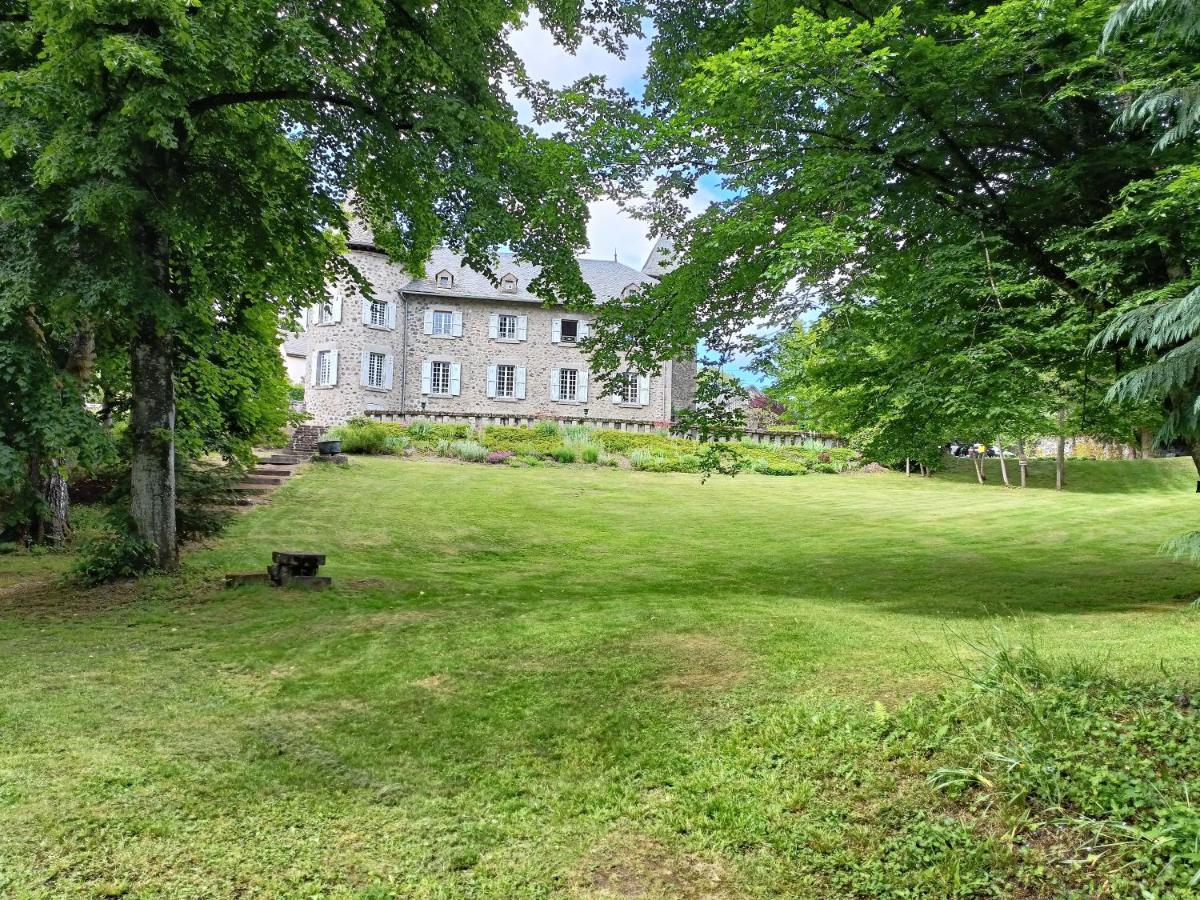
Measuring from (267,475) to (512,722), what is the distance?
14.5 metres

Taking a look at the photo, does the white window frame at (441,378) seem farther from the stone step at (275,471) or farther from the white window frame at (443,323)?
the stone step at (275,471)

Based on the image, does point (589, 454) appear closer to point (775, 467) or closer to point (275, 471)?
point (775, 467)

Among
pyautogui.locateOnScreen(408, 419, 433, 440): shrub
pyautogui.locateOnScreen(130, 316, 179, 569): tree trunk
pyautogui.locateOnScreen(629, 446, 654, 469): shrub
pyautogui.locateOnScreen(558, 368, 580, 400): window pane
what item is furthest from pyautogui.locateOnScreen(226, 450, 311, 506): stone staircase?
pyautogui.locateOnScreen(558, 368, 580, 400): window pane

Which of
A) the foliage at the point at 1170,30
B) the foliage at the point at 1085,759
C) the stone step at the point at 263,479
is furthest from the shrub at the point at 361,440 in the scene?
the foliage at the point at 1170,30

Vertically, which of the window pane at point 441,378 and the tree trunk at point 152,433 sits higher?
the window pane at point 441,378

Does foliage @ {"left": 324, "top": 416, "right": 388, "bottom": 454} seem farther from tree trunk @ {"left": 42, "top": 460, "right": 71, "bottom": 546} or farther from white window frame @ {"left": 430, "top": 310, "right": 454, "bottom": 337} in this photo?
white window frame @ {"left": 430, "top": 310, "right": 454, "bottom": 337}

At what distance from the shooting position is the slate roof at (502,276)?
33406mm

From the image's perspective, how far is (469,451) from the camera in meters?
23.2

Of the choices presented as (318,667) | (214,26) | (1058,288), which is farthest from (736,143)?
(318,667)

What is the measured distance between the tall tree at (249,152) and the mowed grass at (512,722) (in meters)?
3.51

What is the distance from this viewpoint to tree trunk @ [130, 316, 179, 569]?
8561 millimetres

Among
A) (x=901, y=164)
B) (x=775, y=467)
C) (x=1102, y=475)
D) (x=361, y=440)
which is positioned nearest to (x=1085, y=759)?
(x=901, y=164)

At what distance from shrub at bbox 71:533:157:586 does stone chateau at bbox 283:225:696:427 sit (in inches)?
907

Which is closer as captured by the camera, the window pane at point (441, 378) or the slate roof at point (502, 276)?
the slate roof at point (502, 276)
